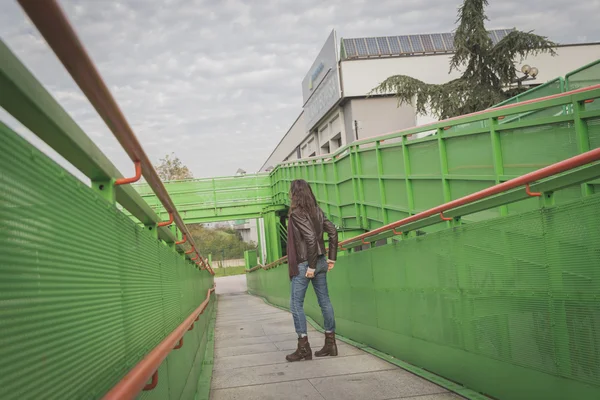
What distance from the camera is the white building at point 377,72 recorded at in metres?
24.3

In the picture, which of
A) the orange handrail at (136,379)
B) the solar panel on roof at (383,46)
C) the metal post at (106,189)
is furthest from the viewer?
the solar panel on roof at (383,46)

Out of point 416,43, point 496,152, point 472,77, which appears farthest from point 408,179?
point 416,43

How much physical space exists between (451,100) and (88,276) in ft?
54.4

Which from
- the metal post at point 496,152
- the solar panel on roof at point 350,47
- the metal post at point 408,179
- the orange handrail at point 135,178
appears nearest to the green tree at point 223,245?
the solar panel on roof at point 350,47

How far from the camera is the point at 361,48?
26.6m

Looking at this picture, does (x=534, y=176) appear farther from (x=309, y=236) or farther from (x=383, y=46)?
(x=383, y=46)

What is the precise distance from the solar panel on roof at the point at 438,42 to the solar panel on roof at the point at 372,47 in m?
2.82

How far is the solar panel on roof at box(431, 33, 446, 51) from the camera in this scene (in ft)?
89.1

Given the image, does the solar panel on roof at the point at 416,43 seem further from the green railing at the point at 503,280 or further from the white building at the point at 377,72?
the green railing at the point at 503,280

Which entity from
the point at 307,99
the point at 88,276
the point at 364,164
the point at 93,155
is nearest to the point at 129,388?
the point at 88,276

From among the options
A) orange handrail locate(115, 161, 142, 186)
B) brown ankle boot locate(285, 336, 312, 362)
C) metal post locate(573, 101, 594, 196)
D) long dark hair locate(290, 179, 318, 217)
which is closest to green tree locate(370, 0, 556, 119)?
metal post locate(573, 101, 594, 196)

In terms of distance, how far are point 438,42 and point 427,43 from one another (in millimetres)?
654

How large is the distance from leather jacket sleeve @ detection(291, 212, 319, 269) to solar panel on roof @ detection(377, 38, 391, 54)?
2150 cm

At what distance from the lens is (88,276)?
1.70 meters
